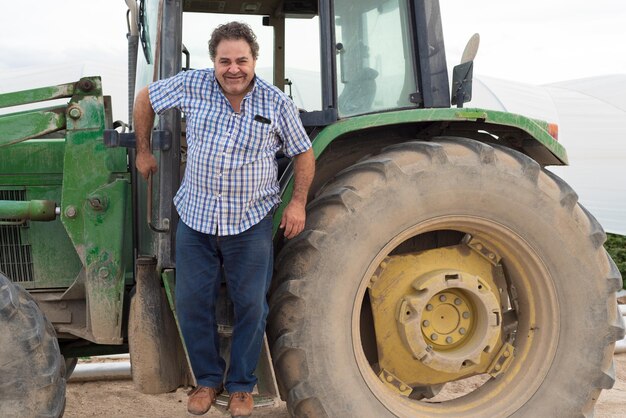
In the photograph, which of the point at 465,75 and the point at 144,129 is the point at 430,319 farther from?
the point at 144,129

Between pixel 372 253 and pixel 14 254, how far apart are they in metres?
1.83

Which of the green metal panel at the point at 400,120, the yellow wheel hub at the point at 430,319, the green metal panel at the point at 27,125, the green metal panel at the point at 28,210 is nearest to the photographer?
the green metal panel at the point at 400,120

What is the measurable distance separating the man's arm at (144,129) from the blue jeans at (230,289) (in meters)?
0.29

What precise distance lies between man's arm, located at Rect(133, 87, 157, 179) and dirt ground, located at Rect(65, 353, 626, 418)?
5.71 ft

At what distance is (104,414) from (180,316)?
174 cm

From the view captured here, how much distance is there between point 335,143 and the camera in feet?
11.5

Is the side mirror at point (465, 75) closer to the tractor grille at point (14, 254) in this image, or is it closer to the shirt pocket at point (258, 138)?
the shirt pocket at point (258, 138)

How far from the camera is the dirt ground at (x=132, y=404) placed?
449cm

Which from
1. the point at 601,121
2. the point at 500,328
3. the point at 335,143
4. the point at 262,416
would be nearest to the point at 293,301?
the point at 335,143

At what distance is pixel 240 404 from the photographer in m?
3.11

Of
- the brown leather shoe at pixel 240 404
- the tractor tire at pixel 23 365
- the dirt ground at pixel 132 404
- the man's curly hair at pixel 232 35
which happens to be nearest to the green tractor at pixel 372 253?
the tractor tire at pixel 23 365

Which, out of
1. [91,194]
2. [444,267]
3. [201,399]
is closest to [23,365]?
[201,399]

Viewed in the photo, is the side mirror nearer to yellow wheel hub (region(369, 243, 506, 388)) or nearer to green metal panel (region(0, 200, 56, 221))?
yellow wheel hub (region(369, 243, 506, 388))

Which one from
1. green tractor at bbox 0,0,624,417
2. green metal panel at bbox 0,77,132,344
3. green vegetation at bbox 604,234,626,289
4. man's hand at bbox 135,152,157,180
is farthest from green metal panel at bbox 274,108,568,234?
green vegetation at bbox 604,234,626,289
